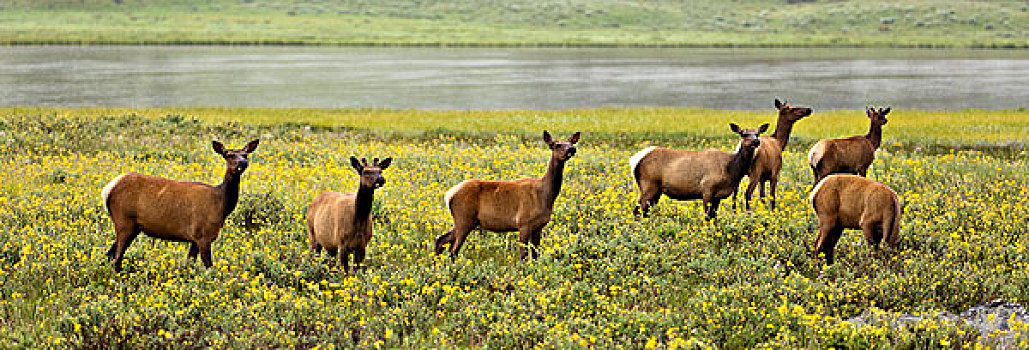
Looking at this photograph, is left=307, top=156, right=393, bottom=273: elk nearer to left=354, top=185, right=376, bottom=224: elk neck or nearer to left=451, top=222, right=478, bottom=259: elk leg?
left=354, top=185, right=376, bottom=224: elk neck

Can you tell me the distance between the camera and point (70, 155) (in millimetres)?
20438

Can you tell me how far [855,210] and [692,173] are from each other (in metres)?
2.80

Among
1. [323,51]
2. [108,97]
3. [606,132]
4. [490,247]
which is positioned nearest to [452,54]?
[323,51]

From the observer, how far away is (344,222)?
32.2 ft

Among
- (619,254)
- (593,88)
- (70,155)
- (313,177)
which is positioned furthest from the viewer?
(593,88)

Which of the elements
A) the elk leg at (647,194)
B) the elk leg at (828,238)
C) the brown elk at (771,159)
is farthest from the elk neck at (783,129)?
the elk leg at (828,238)

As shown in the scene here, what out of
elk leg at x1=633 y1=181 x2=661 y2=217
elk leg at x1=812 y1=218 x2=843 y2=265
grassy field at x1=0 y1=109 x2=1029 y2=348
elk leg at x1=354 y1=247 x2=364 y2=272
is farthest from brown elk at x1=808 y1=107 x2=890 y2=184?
elk leg at x1=354 y1=247 x2=364 y2=272

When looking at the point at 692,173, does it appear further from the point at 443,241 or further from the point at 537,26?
the point at 537,26

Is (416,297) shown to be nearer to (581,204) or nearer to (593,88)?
(581,204)

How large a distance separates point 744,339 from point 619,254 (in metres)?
2.52

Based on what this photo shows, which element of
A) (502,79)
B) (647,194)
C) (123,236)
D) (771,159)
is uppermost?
(771,159)

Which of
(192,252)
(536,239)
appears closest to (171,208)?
(192,252)

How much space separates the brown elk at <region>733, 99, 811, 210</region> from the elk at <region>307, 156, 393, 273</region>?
266 inches

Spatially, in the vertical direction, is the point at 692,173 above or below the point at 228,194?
below
